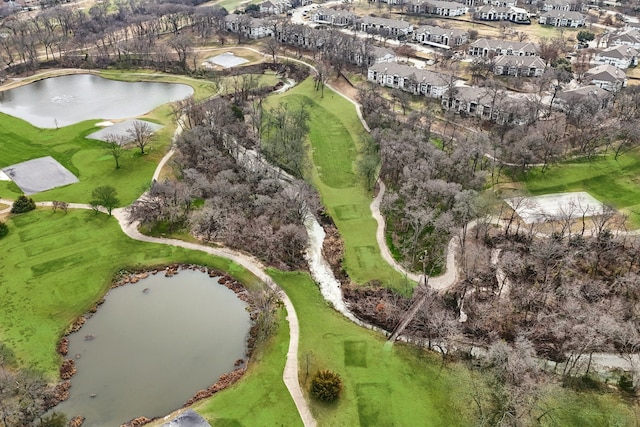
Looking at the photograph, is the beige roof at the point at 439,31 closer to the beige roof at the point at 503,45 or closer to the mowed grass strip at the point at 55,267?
the beige roof at the point at 503,45

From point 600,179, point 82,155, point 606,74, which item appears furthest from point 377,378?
point 606,74

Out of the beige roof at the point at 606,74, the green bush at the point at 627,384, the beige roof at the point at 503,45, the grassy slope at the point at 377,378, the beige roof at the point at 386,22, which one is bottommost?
the green bush at the point at 627,384

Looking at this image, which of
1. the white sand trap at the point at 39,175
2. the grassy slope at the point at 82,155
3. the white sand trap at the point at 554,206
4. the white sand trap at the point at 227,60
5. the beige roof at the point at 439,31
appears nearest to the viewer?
the white sand trap at the point at 554,206

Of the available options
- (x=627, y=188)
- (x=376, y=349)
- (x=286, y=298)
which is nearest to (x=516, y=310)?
(x=376, y=349)

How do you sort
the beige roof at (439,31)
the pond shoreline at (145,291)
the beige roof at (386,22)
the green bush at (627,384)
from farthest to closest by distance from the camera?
the beige roof at (386,22) < the beige roof at (439,31) < the green bush at (627,384) < the pond shoreline at (145,291)

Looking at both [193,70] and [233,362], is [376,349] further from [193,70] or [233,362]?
[193,70]

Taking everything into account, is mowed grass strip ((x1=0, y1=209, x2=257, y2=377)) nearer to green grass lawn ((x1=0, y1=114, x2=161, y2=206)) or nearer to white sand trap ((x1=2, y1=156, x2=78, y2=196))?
green grass lawn ((x1=0, y1=114, x2=161, y2=206))

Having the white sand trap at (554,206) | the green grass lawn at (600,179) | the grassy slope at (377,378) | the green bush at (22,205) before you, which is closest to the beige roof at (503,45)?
the green grass lawn at (600,179)

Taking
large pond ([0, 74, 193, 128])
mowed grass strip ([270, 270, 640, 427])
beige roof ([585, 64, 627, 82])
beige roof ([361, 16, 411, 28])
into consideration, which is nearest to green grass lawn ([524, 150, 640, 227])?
beige roof ([585, 64, 627, 82])
